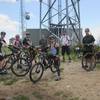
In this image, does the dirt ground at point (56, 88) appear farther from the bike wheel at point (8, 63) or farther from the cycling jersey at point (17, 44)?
the cycling jersey at point (17, 44)

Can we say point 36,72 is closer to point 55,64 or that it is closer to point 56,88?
point 55,64

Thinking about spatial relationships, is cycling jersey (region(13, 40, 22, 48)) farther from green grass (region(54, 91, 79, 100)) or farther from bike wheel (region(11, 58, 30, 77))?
green grass (region(54, 91, 79, 100))

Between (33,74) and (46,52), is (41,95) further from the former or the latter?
(46,52)

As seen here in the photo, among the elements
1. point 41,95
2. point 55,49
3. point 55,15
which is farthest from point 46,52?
point 55,15

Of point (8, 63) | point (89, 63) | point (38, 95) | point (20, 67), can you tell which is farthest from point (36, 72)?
point (89, 63)

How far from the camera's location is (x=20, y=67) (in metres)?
19.8

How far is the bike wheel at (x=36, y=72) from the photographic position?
18.5m

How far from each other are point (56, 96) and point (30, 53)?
216 inches

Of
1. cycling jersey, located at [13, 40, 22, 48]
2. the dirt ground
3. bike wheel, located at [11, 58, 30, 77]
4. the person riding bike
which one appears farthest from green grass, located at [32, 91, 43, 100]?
cycling jersey, located at [13, 40, 22, 48]

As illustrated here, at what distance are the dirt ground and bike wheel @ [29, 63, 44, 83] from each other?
18cm

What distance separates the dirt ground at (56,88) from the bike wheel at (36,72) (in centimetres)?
18

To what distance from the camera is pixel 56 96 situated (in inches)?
650

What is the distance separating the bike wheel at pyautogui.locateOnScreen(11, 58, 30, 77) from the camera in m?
19.7

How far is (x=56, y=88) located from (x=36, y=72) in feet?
4.96
